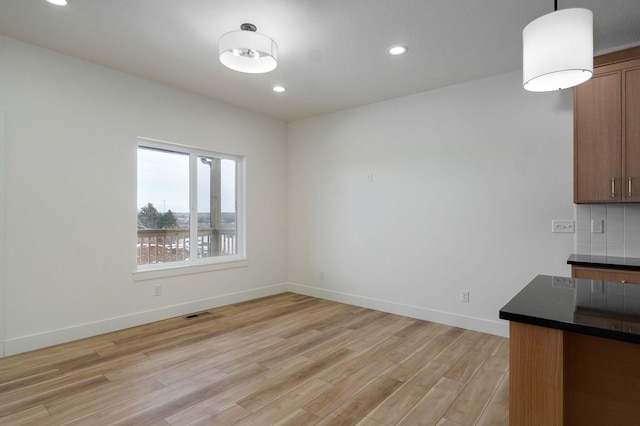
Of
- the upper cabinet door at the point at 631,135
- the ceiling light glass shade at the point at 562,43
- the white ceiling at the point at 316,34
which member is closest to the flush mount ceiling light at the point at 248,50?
the white ceiling at the point at 316,34

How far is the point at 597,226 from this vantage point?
3.06 m

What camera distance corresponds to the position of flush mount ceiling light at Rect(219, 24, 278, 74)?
245 cm

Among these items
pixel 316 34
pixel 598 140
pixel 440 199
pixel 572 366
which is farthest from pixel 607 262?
pixel 316 34

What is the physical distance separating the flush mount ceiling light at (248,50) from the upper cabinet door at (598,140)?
8.71 ft

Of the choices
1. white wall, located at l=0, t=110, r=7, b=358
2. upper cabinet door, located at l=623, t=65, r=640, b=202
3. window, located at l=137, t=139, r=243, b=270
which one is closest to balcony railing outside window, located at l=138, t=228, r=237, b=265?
window, located at l=137, t=139, r=243, b=270

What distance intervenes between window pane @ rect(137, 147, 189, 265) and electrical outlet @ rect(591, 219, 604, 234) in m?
4.47

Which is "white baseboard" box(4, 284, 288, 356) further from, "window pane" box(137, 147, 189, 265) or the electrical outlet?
the electrical outlet

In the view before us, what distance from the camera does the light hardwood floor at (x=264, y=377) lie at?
2123mm

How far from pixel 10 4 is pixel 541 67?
11.6 ft

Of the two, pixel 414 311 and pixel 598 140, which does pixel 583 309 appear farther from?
pixel 414 311

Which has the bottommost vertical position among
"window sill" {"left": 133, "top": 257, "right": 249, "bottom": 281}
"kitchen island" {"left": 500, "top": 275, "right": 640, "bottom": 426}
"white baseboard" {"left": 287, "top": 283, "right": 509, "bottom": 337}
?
"white baseboard" {"left": 287, "top": 283, "right": 509, "bottom": 337}

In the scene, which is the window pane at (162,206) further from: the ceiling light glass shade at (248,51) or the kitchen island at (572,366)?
the kitchen island at (572,366)

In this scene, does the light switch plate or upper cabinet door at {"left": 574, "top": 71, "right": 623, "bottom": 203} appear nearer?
upper cabinet door at {"left": 574, "top": 71, "right": 623, "bottom": 203}

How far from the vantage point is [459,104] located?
153 inches
